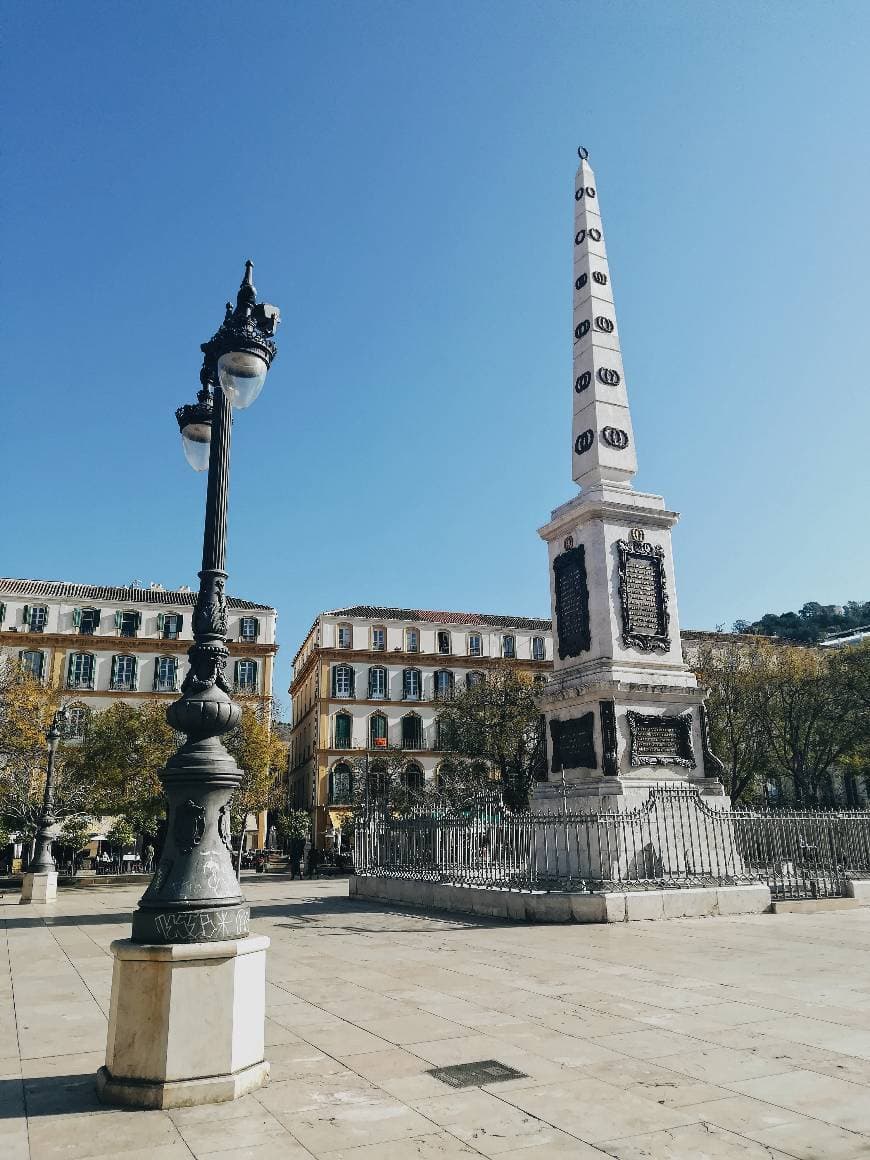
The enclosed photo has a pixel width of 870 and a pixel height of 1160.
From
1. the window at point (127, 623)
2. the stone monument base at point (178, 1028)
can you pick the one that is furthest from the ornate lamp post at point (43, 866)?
the window at point (127, 623)

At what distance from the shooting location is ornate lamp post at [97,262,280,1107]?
425cm

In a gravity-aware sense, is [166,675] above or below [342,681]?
below

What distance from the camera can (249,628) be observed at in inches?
2092

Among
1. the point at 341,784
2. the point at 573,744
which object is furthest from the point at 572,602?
the point at 341,784

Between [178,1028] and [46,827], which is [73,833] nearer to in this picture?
[46,827]

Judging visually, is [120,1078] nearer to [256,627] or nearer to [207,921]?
[207,921]

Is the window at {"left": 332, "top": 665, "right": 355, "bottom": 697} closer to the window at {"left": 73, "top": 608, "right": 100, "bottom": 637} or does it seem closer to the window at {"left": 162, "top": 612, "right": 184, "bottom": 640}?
the window at {"left": 162, "top": 612, "right": 184, "bottom": 640}

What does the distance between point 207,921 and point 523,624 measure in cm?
5538

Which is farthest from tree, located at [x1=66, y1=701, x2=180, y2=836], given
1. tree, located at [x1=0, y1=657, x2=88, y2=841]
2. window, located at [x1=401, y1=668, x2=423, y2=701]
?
window, located at [x1=401, y1=668, x2=423, y2=701]

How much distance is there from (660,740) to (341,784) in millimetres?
40483

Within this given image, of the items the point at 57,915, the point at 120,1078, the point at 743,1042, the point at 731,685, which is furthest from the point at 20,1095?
the point at 731,685

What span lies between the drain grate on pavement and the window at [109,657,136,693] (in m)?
48.7

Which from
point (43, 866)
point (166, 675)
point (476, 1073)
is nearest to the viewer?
point (476, 1073)

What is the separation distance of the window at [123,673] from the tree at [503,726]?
22.2 metres
